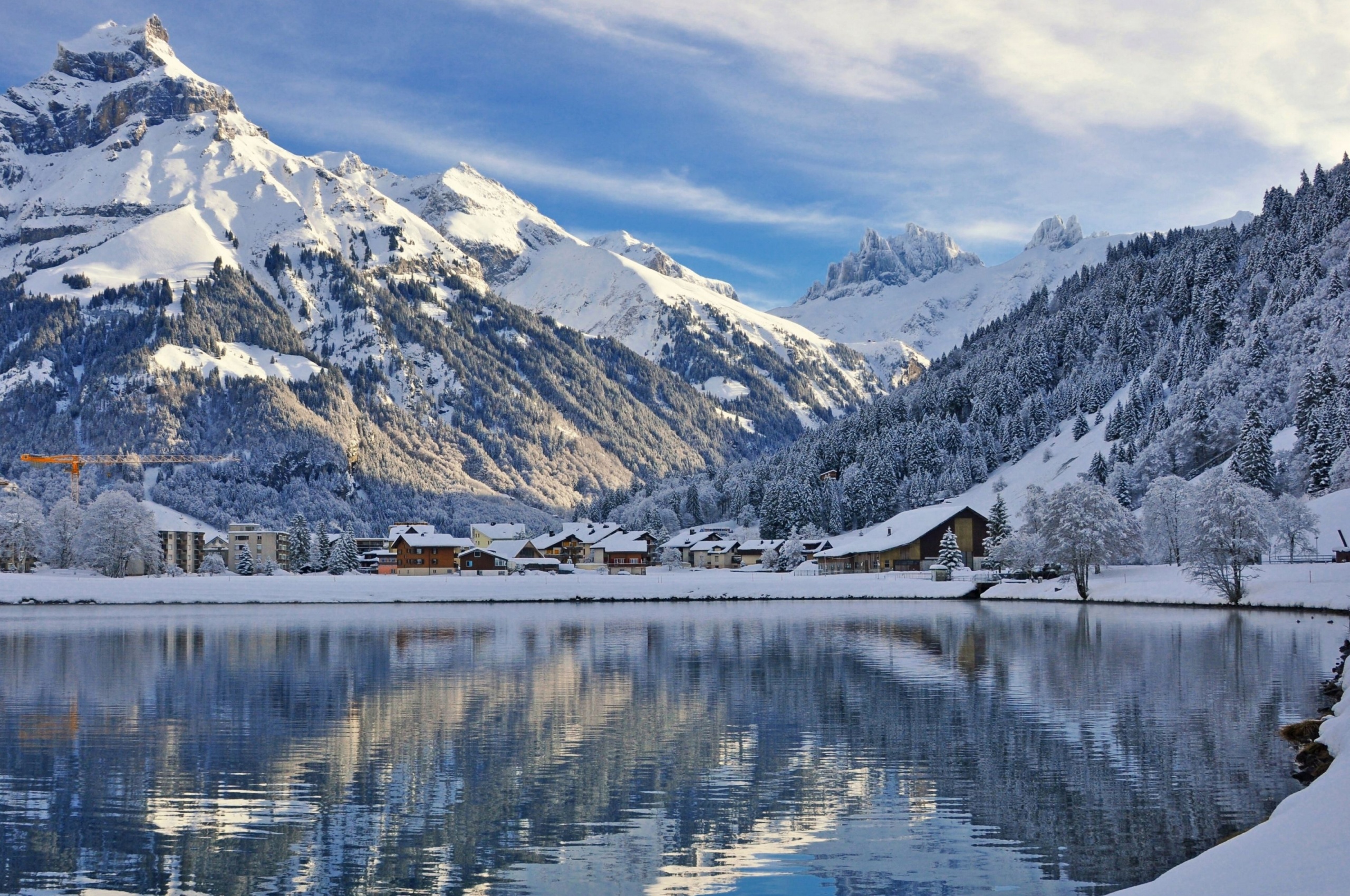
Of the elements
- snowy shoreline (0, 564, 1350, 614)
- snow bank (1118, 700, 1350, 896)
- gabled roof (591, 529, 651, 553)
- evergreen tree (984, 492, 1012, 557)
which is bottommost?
snowy shoreline (0, 564, 1350, 614)

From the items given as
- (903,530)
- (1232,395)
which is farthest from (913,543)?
(1232,395)

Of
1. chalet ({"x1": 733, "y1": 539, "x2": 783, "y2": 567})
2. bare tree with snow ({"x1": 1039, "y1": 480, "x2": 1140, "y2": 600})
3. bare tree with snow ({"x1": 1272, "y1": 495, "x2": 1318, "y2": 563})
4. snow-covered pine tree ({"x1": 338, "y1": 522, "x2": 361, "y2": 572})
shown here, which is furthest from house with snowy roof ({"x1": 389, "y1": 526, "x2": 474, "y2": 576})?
bare tree with snow ({"x1": 1272, "y1": 495, "x2": 1318, "y2": 563})

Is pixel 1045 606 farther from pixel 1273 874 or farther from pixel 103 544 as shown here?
pixel 103 544

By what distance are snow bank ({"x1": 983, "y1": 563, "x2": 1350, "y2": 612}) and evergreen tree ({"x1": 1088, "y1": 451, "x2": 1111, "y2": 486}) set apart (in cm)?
4367

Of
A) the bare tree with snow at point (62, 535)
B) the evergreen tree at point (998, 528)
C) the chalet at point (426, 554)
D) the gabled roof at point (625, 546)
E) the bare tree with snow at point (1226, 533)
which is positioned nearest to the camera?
the bare tree with snow at point (1226, 533)

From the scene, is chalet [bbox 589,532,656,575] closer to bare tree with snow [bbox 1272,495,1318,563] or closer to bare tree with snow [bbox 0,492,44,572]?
bare tree with snow [bbox 0,492,44,572]

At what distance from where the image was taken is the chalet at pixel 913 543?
6009 inches

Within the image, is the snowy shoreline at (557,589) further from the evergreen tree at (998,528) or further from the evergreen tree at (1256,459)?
the evergreen tree at (1256,459)

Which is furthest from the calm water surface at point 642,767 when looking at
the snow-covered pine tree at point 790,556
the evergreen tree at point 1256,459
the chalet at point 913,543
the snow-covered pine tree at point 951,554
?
the snow-covered pine tree at point 790,556

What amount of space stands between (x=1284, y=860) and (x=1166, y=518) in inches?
4324

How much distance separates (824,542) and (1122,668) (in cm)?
13294

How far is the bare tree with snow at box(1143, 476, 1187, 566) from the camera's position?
11438 centimetres

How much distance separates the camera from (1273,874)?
14.1 metres

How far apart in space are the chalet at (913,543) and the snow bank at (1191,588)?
1259 inches
